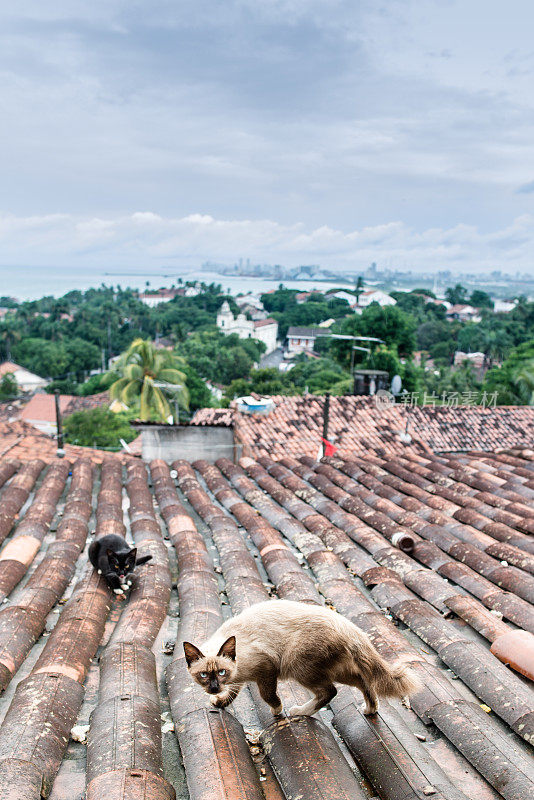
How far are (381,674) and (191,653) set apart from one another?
1144 millimetres

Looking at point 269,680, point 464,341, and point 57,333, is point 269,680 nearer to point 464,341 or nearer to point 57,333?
point 464,341

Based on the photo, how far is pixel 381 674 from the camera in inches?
130

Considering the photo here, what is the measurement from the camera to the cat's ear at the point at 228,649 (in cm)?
306

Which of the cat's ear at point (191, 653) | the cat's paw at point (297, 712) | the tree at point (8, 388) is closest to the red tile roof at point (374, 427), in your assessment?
the cat's paw at point (297, 712)

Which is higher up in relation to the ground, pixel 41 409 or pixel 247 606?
pixel 247 606

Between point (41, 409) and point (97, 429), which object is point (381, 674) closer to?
point (97, 429)

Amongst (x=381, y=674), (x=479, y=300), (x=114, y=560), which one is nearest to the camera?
(x=381, y=674)

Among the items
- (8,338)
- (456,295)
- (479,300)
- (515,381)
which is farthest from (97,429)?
(456,295)

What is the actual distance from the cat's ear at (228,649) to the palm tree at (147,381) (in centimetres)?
3092

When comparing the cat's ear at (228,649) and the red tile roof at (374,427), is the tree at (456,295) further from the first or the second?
the cat's ear at (228,649)

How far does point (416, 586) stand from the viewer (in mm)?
5305

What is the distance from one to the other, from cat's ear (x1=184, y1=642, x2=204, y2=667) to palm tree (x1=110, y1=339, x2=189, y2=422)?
101ft

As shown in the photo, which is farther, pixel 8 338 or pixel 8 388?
pixel 8 338

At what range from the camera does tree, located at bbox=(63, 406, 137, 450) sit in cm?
4172
